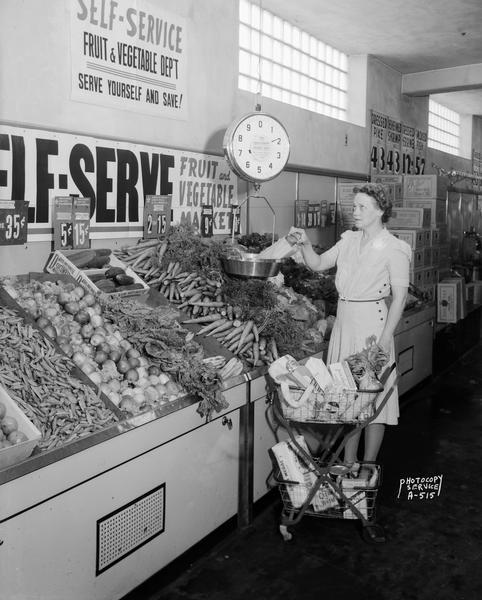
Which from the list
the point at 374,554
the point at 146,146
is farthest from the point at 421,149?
the point at 374,554

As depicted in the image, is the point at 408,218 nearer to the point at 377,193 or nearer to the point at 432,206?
the point at 432,206

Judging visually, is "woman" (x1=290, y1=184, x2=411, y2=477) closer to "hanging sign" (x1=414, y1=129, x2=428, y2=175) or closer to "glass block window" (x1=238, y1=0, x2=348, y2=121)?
"glass block window" (x1=238, y1=0, x2=348, y2=121)

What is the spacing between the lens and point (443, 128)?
1348cm

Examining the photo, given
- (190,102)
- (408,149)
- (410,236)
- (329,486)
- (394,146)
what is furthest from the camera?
(408,149)

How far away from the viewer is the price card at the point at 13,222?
4.02 meters

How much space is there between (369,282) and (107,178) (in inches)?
82.3

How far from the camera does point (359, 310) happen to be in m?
4.36

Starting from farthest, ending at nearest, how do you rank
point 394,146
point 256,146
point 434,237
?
point 394,146
point 434,237
point 256,146

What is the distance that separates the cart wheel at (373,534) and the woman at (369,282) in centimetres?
31

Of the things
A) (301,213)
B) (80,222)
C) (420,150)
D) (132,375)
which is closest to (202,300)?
(80,222)

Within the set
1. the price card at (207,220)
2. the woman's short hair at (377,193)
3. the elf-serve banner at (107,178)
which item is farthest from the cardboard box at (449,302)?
the woman's short hair at (377,193)

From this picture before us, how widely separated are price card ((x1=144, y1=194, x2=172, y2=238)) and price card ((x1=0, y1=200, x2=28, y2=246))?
125 cm

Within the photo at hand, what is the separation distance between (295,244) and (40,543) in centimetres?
261

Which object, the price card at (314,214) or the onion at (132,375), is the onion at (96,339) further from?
the price card at (314,214)
